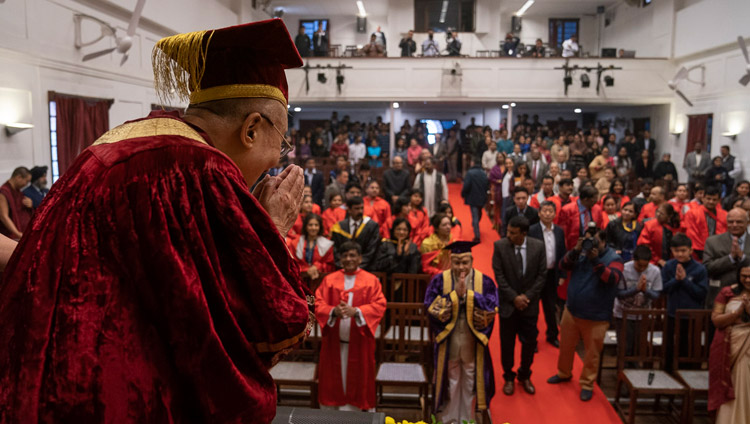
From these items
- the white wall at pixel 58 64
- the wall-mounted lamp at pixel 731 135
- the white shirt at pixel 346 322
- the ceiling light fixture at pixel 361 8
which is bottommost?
the white shirt at pixel 346 322

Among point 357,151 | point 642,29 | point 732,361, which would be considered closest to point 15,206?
point 732,361

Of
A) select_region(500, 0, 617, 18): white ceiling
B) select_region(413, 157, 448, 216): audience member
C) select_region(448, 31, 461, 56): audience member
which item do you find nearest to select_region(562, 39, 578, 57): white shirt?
select_region(500, 0, 617, 18): white ceiling

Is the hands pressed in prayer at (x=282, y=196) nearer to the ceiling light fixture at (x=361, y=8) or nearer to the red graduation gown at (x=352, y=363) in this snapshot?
the red graduation gown at (x=352, y=363)

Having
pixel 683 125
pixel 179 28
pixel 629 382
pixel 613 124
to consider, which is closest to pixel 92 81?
pixel 179 28

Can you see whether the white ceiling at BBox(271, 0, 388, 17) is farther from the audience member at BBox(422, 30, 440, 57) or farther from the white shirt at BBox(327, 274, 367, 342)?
the white shirt at BBox(327, 274, 367, 342)

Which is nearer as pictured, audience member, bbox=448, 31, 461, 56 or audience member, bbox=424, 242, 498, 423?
audience member, bbox=424, 242, 498, 423

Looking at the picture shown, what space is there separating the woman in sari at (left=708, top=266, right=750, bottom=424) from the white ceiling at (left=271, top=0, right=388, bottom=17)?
1646 cm

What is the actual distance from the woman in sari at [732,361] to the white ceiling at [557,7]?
1669 cm

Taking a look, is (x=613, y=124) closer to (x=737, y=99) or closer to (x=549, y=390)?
(x=737, y=99)

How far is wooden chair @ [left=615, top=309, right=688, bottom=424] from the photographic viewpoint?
4.81 metres

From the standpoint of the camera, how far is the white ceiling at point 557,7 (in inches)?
758

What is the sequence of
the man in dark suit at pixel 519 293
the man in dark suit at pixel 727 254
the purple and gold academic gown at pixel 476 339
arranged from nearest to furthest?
the purple and gold academic gown at pixel 476 339 → the man in dark suit at pixel 519 293 → the man in dark suit at pixel 727 254

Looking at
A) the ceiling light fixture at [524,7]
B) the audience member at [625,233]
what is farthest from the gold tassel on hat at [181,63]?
the ceiling light fixture at [524,7]

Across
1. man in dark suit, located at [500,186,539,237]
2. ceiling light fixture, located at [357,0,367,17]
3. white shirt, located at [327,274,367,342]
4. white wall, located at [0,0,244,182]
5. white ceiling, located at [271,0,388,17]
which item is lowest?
white shirt, located at [327,274,367,342]
